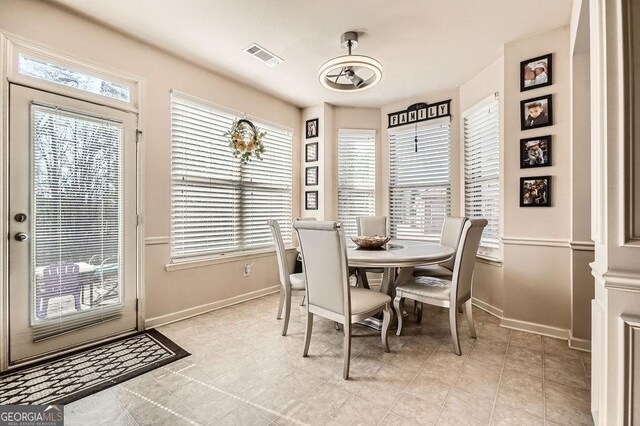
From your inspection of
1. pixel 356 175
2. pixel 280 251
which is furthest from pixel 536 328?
pixel 356 175

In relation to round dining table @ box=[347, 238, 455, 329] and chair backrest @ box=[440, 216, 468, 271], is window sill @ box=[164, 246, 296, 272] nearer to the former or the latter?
round dining table @ box=[347, 238, 455, 329]

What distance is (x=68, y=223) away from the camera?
2307mm

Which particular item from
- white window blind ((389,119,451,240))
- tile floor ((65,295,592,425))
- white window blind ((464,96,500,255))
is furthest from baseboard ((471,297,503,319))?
white window blind ((389,119,451,240))

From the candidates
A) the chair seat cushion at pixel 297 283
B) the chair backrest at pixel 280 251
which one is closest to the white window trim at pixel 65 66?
the chair backrest at pixel 280 251

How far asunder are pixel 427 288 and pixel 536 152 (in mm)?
1681

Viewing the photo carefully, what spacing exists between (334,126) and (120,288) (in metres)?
3.49

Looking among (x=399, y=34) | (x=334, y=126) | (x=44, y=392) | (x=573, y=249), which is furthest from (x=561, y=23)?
(x=44, y=392)

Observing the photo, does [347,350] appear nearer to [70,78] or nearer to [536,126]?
[536,126]

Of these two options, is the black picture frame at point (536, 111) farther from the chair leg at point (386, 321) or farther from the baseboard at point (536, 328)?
the chair leg at point (386, 321)

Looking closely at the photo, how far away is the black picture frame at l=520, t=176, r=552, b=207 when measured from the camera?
2604 mm

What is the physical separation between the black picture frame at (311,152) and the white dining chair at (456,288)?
2568mm

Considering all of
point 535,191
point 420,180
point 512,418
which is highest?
point 420,180

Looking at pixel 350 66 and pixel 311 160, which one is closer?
pixel 350 66

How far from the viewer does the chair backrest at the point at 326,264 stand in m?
1.87
